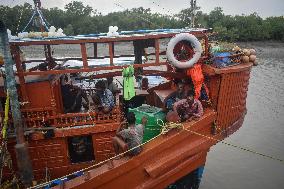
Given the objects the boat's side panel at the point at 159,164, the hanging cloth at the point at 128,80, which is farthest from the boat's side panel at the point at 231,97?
the hanging cloth at the point at 128,80

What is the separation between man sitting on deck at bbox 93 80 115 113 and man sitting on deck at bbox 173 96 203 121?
1488 millimetres

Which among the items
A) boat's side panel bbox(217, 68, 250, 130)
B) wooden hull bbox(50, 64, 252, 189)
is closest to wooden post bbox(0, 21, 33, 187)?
wooden hull bbox(50, 64, 252, 189)

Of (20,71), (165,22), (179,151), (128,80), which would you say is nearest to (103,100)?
(128,80)

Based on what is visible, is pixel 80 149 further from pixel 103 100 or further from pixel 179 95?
pixel 179 95

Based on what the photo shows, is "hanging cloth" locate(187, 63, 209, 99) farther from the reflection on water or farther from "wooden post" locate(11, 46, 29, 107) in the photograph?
"wooden post" locate(11, 46, 29, 107)

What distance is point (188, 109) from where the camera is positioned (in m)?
6.73

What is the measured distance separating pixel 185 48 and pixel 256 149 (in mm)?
6528

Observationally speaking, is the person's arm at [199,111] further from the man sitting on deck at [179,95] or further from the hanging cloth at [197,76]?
the man sitting on deck at [179,95]

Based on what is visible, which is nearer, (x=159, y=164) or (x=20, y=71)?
(x=20, y=71)

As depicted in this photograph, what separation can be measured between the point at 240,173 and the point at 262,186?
2.76 ft

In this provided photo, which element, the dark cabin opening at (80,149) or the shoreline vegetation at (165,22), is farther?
the shoreline vegetation at (165,22)

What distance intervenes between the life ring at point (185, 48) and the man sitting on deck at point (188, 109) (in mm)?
812

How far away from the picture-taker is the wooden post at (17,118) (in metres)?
5.36

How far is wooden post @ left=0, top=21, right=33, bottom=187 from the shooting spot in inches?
211
